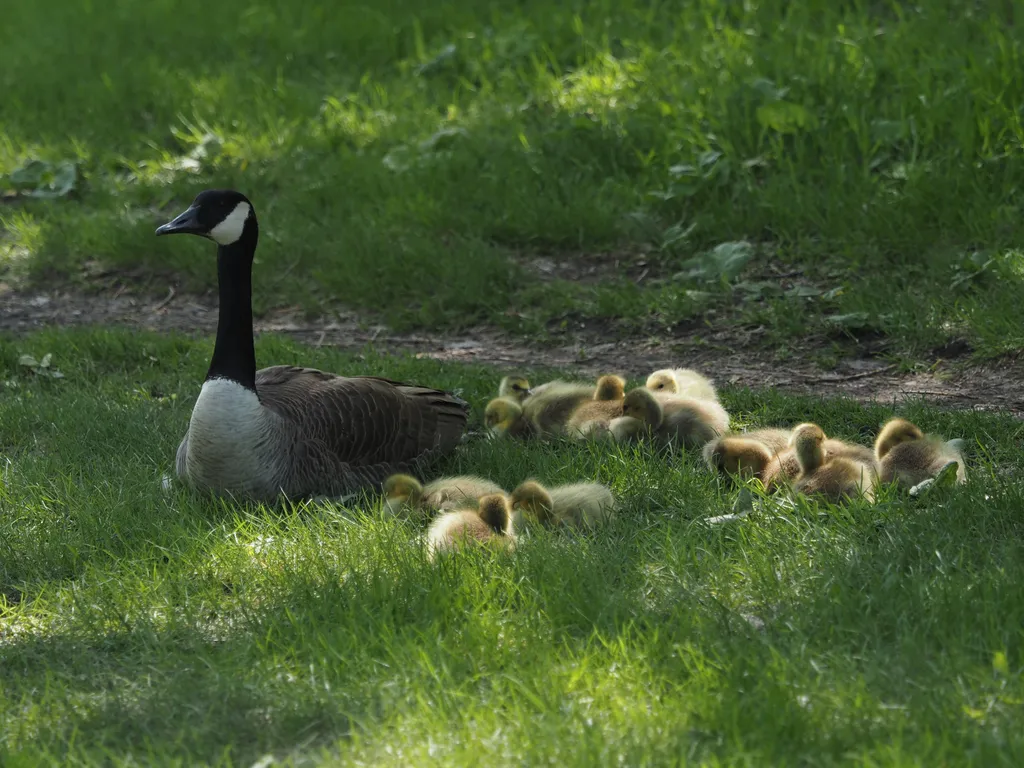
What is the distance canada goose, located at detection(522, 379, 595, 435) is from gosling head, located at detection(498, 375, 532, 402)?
367 millimetres

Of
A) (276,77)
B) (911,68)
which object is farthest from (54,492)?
(276,77)

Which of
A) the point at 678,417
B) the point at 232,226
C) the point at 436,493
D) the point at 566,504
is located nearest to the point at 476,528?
the point at 566,504

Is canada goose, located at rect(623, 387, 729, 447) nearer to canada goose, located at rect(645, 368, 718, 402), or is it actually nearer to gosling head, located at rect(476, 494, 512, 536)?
canada goose, located at rect(645, 368, 718, 402)

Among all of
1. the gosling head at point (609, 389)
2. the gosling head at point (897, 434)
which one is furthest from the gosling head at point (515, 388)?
the gosling head at point (897, 434)

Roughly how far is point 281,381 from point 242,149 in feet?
17.5

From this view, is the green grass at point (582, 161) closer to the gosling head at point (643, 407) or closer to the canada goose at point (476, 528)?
the gosling head at point (643, 407)

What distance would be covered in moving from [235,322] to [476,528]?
61.4 inches

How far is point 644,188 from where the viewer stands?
30.8ft

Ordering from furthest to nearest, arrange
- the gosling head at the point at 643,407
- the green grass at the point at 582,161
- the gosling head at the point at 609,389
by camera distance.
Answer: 1. the green grass at the point at 582,161
2. the gosling head at the point at 609,389
3. the gosling head at the point at 643,407

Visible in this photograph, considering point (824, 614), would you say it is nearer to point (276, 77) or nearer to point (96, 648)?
point (96, 648)

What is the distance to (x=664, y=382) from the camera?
6.44m

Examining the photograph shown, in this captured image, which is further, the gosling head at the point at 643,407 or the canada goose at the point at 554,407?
the canada goose at the point at 554,407

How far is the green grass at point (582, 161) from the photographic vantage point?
8.22 metres

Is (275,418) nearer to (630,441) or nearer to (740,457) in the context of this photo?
(630,441)
